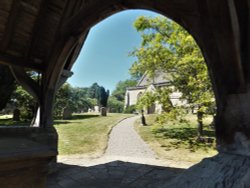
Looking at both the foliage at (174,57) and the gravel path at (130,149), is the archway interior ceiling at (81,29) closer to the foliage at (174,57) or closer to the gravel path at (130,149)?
the gravel path at (130,149)

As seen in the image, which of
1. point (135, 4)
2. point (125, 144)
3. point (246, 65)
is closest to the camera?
point (246, 65)

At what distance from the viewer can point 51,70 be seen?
4.62 meters

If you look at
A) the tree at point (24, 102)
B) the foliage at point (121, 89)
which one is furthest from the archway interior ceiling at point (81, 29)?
the foliage at point (121, 89)

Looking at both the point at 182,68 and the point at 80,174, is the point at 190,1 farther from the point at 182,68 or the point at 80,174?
the point at 182,68

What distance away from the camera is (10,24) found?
159 inches

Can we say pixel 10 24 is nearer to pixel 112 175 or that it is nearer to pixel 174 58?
pixel 112 175

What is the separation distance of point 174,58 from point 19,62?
657 cm

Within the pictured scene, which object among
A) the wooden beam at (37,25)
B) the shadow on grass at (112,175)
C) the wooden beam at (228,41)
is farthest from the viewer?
the wooden beam at (37,25)

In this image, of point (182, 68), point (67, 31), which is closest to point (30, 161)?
point (67, 31)

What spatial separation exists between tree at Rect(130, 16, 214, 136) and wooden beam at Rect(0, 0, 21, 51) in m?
5.82

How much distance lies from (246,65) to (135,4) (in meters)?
1.63

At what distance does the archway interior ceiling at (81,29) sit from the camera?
4.38 feet

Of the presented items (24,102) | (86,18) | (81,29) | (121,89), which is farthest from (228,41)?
(121,89)

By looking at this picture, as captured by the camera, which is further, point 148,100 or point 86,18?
point 148,100
